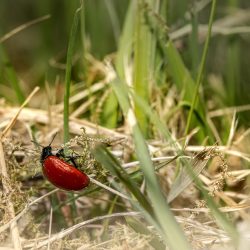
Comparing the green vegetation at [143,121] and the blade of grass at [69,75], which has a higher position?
the blade of grass at [69,75]

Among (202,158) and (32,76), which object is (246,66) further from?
(202,158)

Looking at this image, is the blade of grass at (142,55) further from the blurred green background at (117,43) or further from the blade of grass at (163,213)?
the blade of grass at (163,213)

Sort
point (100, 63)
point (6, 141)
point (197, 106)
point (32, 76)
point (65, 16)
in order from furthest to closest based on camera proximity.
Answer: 1. point (65, 16)
2. point (32, 76)
3. point (100, 63)
4. point (197, 106)
5. point (6, 141)

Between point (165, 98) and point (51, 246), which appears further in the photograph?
point (165, 98)

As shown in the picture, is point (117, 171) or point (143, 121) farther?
point (143, 121)

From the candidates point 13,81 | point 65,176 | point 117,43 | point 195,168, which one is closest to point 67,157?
point 65,176

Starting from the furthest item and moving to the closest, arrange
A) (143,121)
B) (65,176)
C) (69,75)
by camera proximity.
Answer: (143,121) → (69,75) → (65,176)

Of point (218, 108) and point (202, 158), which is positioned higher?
point (202, 158)

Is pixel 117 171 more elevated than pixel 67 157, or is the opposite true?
pixel 117 171

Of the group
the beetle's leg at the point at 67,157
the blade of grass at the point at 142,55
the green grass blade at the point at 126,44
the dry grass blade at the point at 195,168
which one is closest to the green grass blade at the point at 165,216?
the dry grass blade at the point at 195,168

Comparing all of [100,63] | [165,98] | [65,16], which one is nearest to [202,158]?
[165,98]

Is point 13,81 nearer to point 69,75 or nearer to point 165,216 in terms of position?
point 69,75
